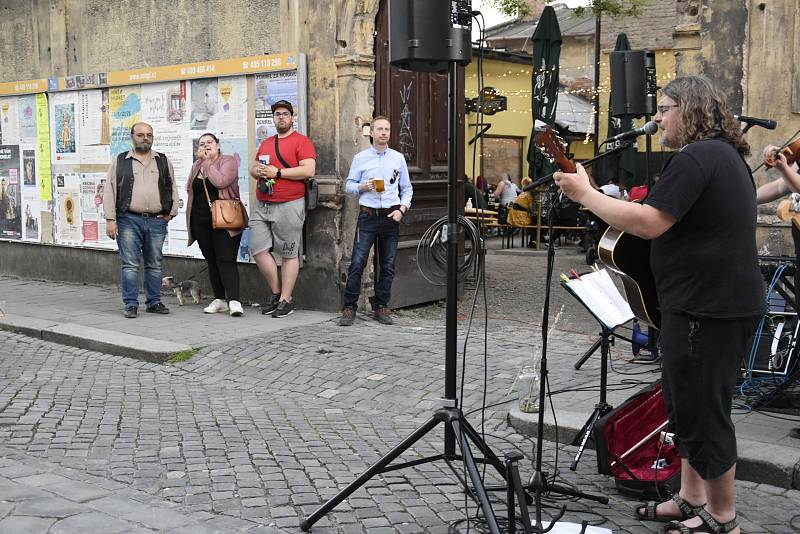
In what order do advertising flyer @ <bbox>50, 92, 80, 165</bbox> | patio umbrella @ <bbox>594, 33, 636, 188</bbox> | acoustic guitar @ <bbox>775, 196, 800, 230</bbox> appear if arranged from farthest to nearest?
patio umbrella @ <bbox>594, 33, 636, 188</bbox>
advertising flyer @ <bbox>50, 92, 80, 165</bbox>
acoustic guitar @ <bbox>775, 196, 800, 230</bbox>

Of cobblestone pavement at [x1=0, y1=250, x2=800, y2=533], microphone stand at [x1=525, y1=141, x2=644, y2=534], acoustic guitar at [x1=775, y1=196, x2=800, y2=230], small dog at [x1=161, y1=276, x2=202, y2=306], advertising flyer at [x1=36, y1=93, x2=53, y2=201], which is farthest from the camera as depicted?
advertising flyer at [x1=36, y1=93, x2=53, y2=201]

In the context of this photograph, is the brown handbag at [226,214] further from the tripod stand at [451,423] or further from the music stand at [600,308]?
→ the tripod stand at [451,423]

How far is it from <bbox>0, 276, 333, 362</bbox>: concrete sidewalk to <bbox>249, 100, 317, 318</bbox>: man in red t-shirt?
0.45m

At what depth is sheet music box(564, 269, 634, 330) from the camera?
5.08 meters

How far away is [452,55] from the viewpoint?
171 inches

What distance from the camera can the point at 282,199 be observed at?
921cm

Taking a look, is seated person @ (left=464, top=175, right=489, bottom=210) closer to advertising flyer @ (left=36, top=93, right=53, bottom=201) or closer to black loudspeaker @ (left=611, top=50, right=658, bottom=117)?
black loudspeaker @ (left=611, top=50, right=658, bottom=117)

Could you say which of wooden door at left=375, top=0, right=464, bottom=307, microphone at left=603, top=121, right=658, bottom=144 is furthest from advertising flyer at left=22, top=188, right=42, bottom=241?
microphone at left=603, top=121, right=658, bottom=144

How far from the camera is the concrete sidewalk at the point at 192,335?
511 cm

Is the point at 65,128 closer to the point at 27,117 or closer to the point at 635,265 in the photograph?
the point at 27,117

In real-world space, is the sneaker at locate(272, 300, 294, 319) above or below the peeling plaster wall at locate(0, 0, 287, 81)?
below

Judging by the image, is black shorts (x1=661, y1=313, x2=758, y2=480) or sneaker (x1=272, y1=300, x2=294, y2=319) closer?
black shorts (x1=661, y1=313, x2=758, y2=480)

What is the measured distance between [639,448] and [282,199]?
203 inches

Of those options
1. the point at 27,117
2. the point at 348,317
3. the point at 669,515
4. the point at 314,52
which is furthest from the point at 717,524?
the point at 27,117
